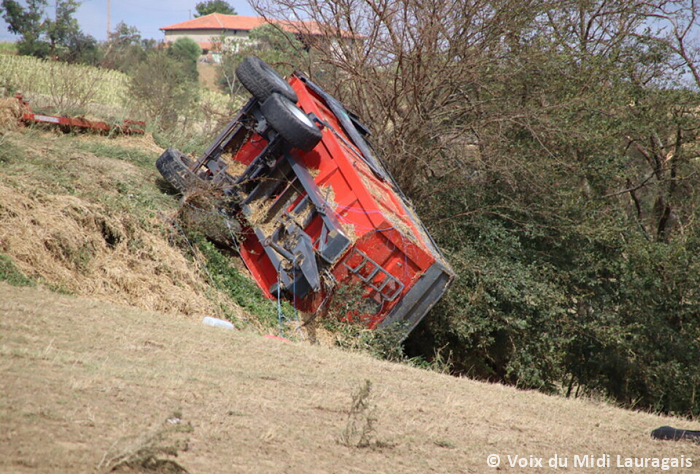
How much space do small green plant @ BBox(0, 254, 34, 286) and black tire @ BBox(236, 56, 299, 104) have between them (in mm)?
4187

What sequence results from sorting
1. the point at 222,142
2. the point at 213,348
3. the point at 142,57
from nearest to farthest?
the point at 213,348 → the point at 222,142 → the point at 142,57

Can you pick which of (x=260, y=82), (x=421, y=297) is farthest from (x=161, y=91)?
(x=421, y=297)

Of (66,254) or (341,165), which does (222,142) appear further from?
(66,254)

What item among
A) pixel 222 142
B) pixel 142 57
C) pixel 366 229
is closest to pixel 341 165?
pixel 366 229

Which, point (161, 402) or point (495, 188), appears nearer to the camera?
point (161, 402)

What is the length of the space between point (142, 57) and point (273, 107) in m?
35.0

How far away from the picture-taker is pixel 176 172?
33.5 feet

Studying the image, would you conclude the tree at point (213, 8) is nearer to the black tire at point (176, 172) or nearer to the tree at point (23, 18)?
the tree at point (23, 18)

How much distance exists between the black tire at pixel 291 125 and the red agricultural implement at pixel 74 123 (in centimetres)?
484

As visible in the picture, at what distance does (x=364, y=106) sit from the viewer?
1352cm

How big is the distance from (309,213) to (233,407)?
4.61 meters

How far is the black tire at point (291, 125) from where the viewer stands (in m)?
9.05

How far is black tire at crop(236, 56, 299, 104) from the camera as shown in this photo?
9672 mm

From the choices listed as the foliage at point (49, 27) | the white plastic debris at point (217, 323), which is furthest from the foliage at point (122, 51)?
the white plastic debris at point (217, 323)
